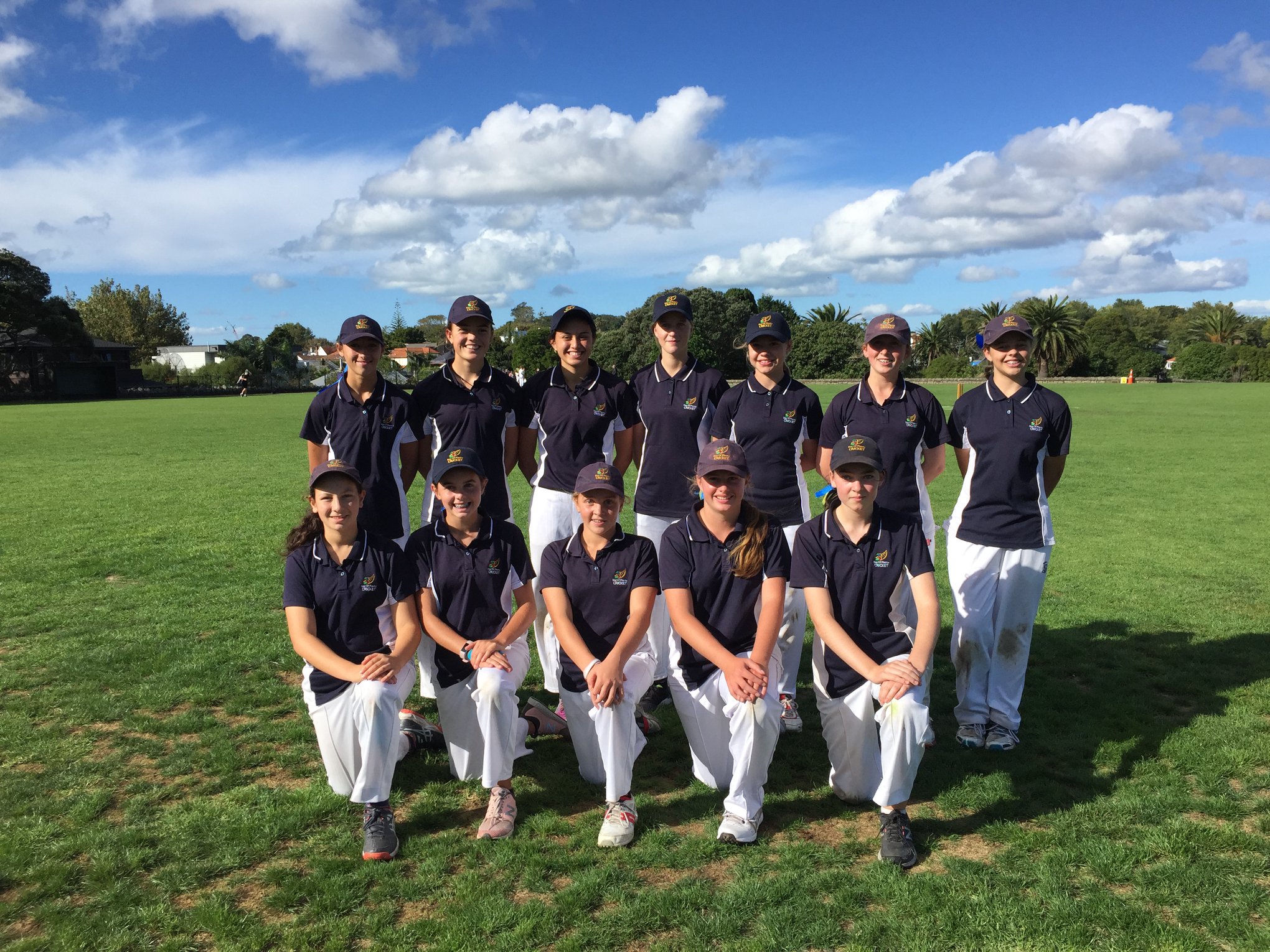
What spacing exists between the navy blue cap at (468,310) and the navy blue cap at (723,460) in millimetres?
1782

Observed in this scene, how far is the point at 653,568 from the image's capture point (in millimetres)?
4406

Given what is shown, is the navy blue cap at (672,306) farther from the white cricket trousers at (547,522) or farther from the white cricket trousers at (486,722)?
the white cricket trousers at (486,722)

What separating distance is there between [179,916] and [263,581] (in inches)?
219

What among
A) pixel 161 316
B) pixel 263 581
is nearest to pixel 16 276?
pixel 161 316

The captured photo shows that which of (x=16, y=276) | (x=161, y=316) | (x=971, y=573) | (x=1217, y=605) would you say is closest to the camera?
(x=971, y=573)

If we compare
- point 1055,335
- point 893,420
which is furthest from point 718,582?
point 1055,335

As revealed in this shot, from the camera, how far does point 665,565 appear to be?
14.1ft

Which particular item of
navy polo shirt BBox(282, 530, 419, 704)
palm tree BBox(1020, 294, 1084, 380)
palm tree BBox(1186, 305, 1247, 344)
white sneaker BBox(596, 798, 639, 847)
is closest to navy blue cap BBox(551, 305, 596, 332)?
navy polo shirt BBox(282, 530, 419, 704)

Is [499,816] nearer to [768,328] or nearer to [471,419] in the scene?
[471,419]

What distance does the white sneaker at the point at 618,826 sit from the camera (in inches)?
151

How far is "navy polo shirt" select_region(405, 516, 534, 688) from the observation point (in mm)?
4402

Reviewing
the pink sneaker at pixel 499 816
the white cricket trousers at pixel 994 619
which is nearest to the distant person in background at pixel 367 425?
the pink sneaker at pixel 499 816

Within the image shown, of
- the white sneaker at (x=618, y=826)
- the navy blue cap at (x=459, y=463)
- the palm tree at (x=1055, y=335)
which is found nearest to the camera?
the white sneaker at (x=618, y=826)

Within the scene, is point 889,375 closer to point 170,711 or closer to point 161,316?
point 170,711
